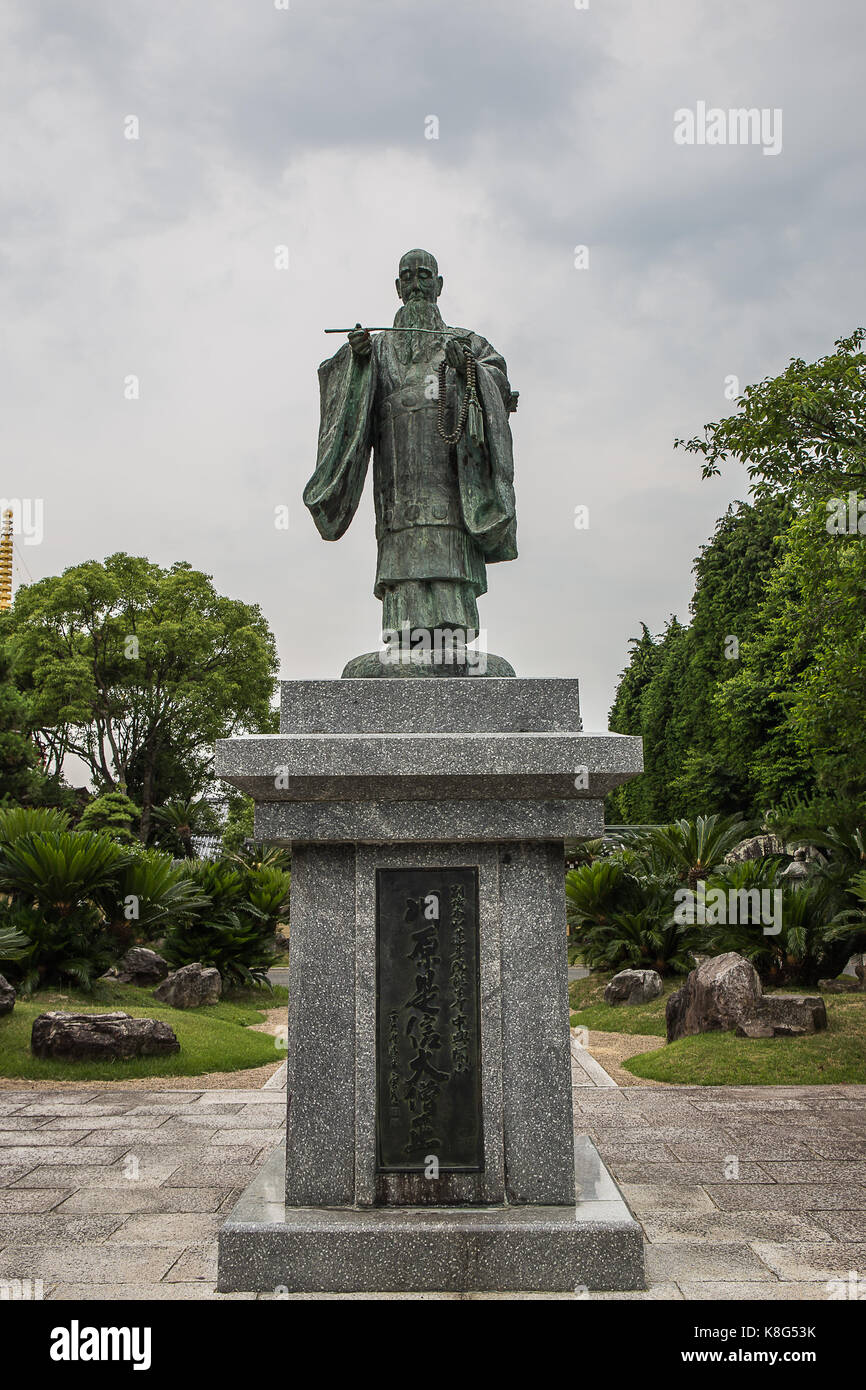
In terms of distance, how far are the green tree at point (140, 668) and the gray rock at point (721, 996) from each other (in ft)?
59.5

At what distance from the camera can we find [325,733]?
4098mm

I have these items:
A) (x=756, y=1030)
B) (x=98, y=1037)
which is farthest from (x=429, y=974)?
(x=756, y=1030)

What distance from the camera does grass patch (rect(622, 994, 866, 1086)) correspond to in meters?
7.61

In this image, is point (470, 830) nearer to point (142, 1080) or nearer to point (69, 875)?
point (142, 1080)

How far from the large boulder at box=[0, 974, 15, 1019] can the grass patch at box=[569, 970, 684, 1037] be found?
580cm

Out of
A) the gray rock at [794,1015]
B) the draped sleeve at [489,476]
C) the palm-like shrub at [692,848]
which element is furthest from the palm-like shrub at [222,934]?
the draped sleeve at [489,476]

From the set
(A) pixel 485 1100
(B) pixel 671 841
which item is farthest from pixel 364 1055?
(B) pixel 671 841

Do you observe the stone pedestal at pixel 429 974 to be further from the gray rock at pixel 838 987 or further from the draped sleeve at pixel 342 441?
the gray rock at pixel 838 987

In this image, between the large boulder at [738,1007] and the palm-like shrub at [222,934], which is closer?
the large boulder at [738,1007]

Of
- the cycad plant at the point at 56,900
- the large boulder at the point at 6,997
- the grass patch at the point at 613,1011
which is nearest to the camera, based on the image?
the large boulder at the point at 6,997

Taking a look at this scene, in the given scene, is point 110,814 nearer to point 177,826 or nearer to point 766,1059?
point 177,826

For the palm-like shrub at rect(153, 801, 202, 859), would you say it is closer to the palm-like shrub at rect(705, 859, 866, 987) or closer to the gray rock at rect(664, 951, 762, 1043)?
the palm-like shrub at rect(705, 859, 866, 987)

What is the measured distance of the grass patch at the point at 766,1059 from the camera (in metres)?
7.61

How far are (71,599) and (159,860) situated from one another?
52.3 ft
